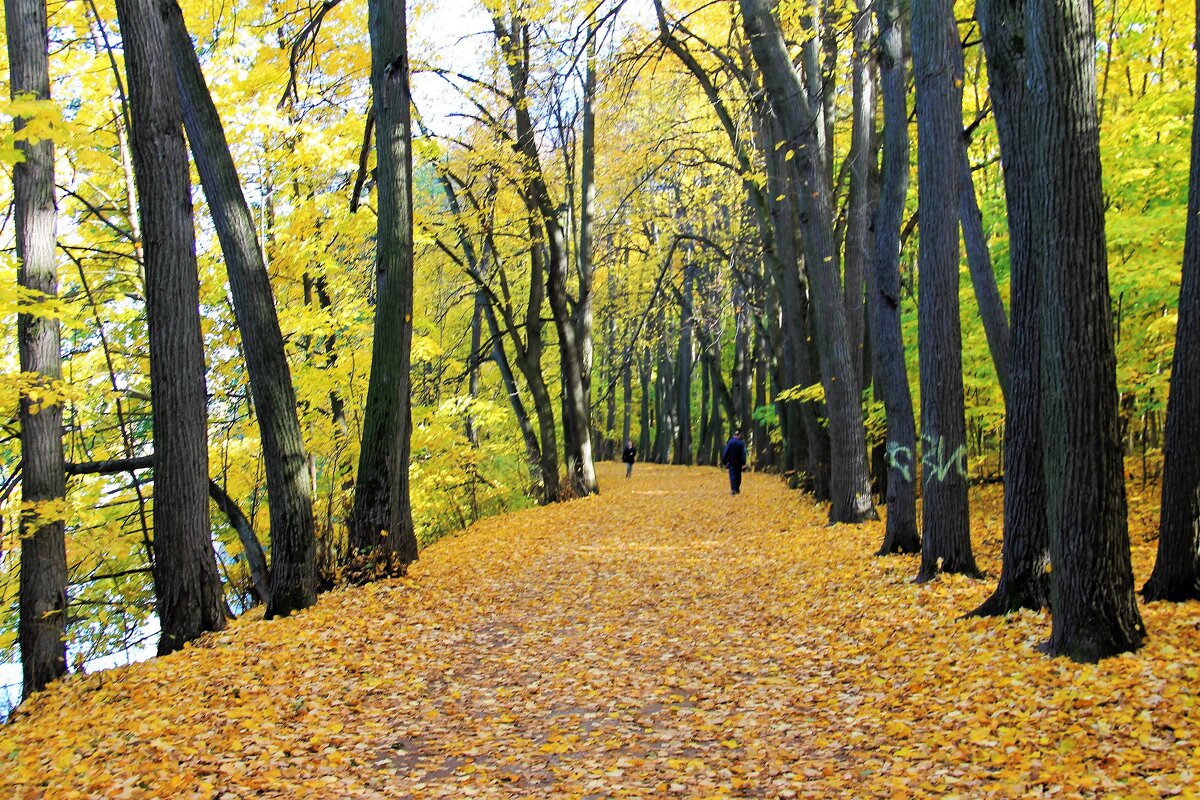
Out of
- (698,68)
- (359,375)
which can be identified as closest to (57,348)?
(359,375)

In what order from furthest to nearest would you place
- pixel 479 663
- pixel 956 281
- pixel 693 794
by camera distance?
1. pixel 956 281
2. pixel 479 663
3. pixel 693 794

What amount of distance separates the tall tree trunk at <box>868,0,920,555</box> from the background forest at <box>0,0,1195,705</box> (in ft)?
0.37

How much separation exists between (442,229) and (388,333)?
907cm

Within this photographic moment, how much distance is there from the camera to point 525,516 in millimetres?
17609

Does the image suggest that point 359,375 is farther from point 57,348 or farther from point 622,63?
point 622,63

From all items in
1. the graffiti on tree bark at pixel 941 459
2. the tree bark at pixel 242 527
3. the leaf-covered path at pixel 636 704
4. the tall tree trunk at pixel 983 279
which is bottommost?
the leaf-covered path at pixel 636 704

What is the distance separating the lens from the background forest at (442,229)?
10.0 m

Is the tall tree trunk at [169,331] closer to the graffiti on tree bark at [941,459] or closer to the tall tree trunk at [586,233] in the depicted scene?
the graffiti on tree bark at [941,459]

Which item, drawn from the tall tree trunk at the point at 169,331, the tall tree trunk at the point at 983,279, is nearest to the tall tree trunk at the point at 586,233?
the tall tree trunk at the point at 983,279

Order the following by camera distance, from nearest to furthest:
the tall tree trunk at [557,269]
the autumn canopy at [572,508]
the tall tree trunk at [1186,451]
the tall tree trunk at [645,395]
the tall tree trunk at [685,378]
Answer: the autumn canopy at [572,508] < the tall tree trunk at [1186,451] < the tall tree trunk at [557,269] < the tall tree trunk at [685,378] < the tall tree trunk at [645,395]

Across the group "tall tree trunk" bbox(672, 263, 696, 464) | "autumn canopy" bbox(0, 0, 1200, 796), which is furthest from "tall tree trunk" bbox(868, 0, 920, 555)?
"tall tree trunk" bbox(672, 263, 696, 464)

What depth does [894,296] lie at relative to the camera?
10.0 m

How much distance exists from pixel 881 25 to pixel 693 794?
7755mm

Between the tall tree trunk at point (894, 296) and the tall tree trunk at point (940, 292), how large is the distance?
0.88 metres
